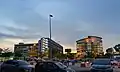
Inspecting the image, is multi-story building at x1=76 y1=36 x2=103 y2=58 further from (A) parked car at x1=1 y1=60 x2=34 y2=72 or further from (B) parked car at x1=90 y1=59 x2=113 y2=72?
(A) parked car at x1=1 y1=60 x2=34 y2=72

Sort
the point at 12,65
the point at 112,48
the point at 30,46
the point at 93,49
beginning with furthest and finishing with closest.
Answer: the point at 30,46
the point at 93,49
the point at 112,48
the point at 12,65

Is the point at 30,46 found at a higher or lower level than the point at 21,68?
higher

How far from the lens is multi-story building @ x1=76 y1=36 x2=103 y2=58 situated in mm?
165500

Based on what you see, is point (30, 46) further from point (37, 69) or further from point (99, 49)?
point (37, 69)

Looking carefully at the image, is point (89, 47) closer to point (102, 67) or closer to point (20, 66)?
point (102, 67)

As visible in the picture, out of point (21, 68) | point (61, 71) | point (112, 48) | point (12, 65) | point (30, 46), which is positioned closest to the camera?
point (61, 71)

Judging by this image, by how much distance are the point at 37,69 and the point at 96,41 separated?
166m

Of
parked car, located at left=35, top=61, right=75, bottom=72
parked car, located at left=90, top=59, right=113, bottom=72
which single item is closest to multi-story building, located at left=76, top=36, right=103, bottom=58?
parked car, located at left=90, top=59, right=113, bottom=72

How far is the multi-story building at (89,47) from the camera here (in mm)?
165500

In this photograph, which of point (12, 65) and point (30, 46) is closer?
point (12, 65)

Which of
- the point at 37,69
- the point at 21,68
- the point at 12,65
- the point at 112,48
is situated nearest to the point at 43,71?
the point at 37,69

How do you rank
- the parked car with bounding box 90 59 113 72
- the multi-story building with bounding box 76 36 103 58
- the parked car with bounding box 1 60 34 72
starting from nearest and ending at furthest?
the parked car with bounding box 1 60 34 72, the parked car with bounding box 90 59 113 72, the multi-story building with bounding box 76 36 103 58

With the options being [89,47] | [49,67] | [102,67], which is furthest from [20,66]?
[89,47]

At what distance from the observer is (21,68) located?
77.0 feet
